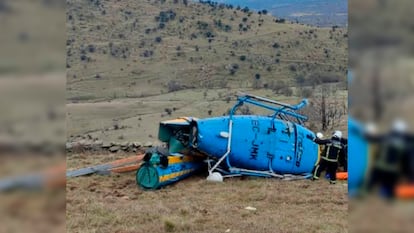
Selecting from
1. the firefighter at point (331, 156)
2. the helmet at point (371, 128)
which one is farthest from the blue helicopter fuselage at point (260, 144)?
the helmet at point (371, 128)

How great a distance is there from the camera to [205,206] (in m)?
8.75

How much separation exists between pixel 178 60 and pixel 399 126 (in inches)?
1394

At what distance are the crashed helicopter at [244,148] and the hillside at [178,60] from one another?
27.8 ft

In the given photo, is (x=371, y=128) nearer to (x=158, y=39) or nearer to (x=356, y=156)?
(x=356, y=156)

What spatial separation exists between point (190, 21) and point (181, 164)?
31824mm

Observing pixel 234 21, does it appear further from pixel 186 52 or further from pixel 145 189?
pixel 145 189

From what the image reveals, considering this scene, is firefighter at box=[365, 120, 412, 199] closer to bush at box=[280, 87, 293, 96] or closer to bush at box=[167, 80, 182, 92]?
bush at box=[280, 87, 293, 96]

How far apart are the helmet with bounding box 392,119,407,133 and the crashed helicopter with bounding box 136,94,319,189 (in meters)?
10.0

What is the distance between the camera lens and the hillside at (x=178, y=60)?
25828 millimetres

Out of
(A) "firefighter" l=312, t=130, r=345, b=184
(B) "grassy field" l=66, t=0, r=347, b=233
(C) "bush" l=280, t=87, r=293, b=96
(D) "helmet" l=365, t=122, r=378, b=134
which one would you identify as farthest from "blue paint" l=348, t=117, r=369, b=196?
(C) "bush" l=280, t=87, r=293, b=96

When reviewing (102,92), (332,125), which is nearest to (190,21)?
(102,92)

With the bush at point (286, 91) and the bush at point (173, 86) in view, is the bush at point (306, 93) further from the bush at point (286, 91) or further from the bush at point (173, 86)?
the bush at point (173, 86)

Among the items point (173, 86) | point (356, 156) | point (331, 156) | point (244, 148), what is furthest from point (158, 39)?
point (356, 156)

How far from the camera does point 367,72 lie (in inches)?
42.9
